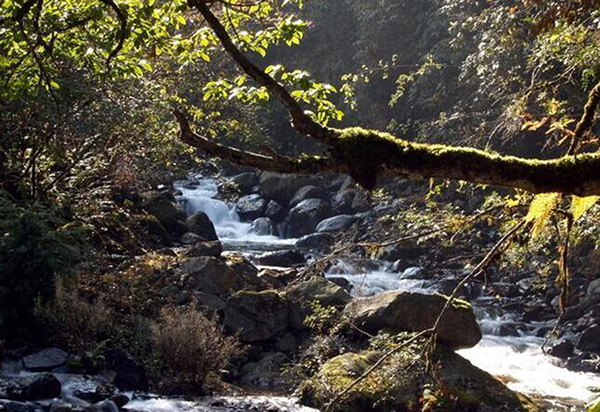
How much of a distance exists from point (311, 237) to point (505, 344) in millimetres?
11242

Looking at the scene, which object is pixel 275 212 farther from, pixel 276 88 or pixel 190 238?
pixel 276 88

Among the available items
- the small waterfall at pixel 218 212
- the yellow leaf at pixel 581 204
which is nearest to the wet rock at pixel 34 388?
the yellow leaf at pixel 581 204

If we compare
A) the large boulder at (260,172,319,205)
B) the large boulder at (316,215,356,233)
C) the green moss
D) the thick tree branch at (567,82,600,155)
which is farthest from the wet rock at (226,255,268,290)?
the large boulder at (260,172,319,205)

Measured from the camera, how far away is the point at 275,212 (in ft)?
101

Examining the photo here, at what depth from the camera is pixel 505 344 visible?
54.1ft

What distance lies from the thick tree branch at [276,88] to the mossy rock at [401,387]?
6.72 m

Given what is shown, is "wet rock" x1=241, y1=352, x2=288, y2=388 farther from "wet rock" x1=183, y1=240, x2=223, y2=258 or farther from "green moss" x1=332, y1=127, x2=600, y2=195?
"green moss" x1=332, y1=127, x2=600, y2=195

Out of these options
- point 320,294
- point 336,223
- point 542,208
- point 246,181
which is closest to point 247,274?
point 320,294

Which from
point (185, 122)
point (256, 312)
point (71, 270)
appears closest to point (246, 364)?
point (256, 312)

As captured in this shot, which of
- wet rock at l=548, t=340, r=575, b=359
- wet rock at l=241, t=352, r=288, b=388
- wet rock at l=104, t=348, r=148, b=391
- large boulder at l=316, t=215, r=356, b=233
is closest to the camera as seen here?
wet rock at l=104, t=348, r=148, b=391

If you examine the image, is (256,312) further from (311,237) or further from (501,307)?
(311,237)

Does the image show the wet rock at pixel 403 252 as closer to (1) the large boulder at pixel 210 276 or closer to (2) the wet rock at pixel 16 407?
(1) the large boulder at pixel 210 276

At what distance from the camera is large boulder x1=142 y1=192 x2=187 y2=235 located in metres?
21.5

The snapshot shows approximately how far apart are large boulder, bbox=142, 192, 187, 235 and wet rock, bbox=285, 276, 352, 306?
7550 millimetres
